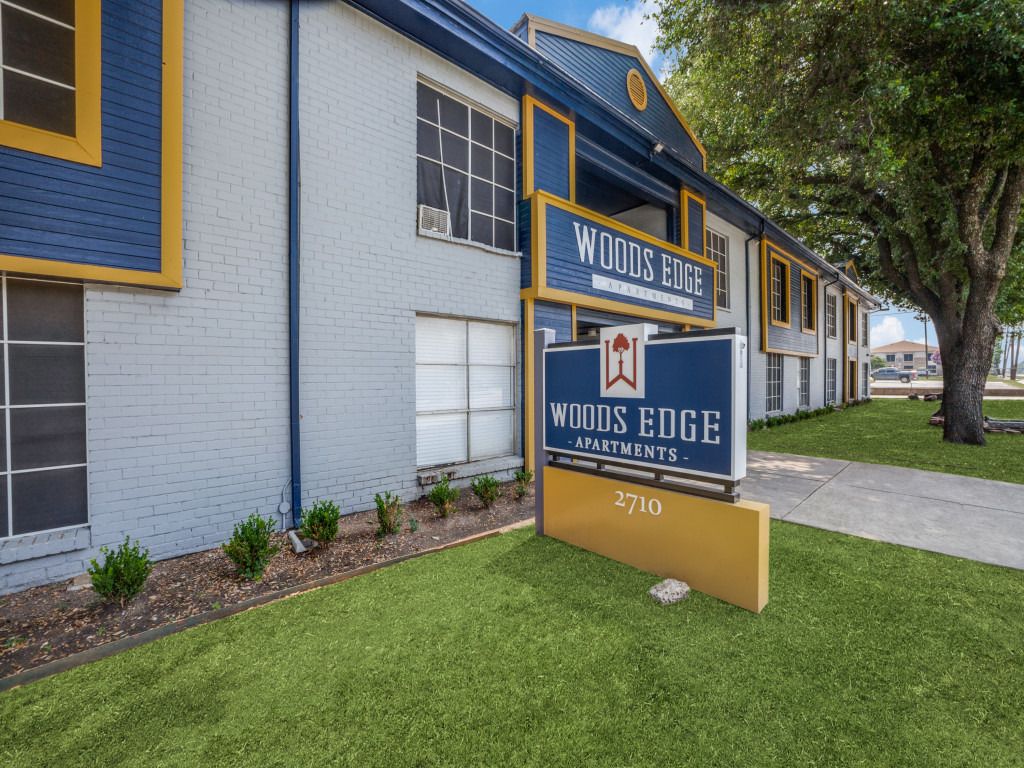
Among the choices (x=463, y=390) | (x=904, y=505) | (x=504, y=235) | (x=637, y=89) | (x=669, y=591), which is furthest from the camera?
(x=637, y=89)

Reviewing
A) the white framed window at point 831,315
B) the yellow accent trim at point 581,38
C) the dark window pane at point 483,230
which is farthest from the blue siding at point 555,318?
the white framed window at point 831,315

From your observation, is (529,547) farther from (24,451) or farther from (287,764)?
(24,451)

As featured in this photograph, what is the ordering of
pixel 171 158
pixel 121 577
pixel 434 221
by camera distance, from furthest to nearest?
pixel 434 221 → pixel 171 158 → pixel 121 577

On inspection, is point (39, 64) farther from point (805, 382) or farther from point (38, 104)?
point (805, 382)

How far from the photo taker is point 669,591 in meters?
3.07

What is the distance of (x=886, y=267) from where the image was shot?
42.9ft

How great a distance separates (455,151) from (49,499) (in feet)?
18.4

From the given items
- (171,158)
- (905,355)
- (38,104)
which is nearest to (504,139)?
(171,158)

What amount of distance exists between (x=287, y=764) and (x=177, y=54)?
5.31 metres

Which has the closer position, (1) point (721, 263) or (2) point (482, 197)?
(2) point (482, 197)

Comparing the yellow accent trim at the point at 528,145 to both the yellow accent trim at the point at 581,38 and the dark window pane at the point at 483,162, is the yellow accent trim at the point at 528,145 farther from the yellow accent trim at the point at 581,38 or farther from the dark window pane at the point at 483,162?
the yellow accent trim at the point at 581,38

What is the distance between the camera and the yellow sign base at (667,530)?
9.52 feet

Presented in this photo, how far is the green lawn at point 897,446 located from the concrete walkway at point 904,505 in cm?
93

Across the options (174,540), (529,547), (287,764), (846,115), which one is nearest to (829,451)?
(846,115)
